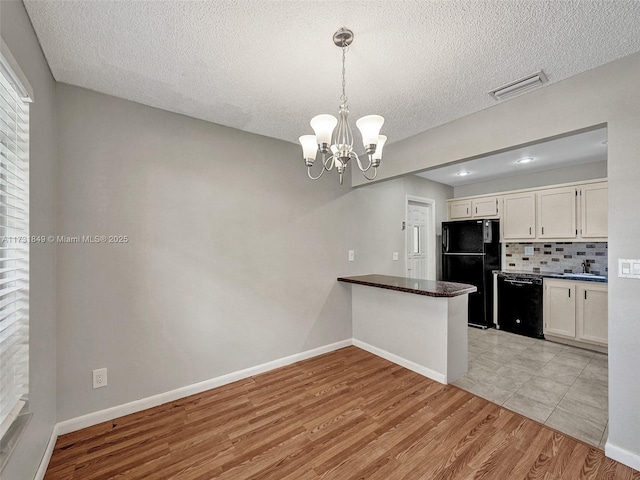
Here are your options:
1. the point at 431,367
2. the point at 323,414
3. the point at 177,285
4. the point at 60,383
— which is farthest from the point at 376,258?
the point at 60,383

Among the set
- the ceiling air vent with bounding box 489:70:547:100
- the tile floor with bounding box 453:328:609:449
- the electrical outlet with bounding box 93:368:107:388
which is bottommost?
the tile floor with bounding box 453:328:609:449

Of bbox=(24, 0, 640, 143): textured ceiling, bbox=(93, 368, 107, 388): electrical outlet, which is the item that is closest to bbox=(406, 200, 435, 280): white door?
bbox=(24, 0, 640, 143): textured ceiling

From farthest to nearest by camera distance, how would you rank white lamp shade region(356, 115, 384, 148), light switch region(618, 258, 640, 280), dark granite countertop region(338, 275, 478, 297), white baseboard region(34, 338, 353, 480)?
dark granite countertop region(338, 275, 478, 297) < white baseboard region(34, 338, 353, 480) < light switch region(618, 258, 640, 280) < white lamp shade region(356, 115, 384, 148)

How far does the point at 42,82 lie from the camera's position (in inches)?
65.3

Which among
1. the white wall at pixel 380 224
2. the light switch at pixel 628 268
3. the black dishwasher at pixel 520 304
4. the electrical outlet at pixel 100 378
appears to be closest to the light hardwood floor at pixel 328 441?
the electrical outlet at pixel 100 378

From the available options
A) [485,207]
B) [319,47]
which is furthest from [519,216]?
[319,47]

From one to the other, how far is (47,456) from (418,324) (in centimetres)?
288

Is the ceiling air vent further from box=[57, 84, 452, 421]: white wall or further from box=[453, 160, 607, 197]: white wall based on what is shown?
box=[453, 160, 607, 197]: white wall

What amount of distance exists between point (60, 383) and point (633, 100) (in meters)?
3.96

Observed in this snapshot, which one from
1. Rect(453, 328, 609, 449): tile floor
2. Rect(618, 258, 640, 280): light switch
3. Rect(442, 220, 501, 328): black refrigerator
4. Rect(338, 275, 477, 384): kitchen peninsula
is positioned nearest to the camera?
Rect(618, 258, 640, 280): light switch

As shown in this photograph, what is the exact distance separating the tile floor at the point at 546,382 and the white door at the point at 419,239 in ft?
4.33

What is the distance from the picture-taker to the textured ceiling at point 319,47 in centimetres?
136

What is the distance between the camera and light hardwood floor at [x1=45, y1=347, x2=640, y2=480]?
1.65 m

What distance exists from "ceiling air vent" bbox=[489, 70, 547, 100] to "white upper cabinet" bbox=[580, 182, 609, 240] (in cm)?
252
